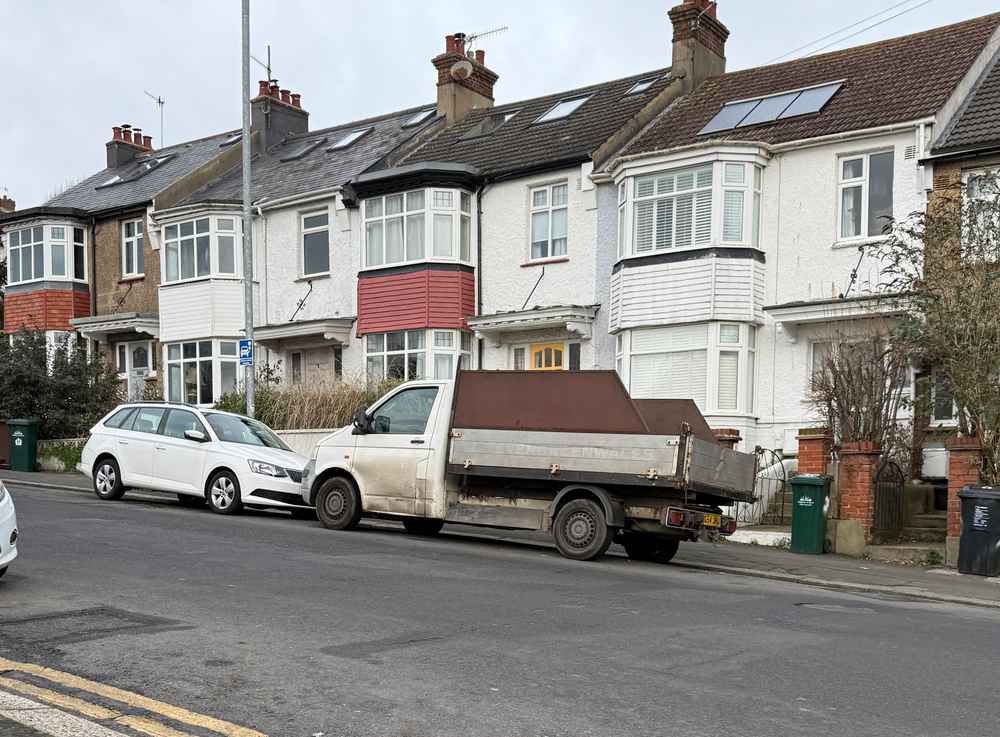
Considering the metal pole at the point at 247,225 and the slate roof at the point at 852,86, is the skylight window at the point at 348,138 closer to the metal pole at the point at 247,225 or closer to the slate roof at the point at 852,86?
the metal pole at the point at 247,225

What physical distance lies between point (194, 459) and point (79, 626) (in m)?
9.45

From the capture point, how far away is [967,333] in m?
14.8

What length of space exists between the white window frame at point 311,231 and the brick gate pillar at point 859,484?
606 inches

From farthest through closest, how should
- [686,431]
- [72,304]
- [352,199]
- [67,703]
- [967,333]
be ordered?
[72,304], [352,199], [967,333], [686,431], [67,703]

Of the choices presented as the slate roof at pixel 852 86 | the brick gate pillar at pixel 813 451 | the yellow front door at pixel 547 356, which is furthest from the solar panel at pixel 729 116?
the brick gate pillar at pixel 813 451

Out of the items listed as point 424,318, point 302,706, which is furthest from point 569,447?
point 424,318

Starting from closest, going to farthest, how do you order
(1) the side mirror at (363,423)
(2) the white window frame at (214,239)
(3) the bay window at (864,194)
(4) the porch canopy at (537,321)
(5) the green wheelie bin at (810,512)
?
(1) the side mirror at (363,423) < (5) the green wheelie bin at (810,512) < (3) the bay window at (864,194) < (4) the porch canopy at (537,321) < (2) the white window frame at (214,239)

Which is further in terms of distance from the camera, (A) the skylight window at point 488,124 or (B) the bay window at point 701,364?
(A) the skylight window at point 488,124

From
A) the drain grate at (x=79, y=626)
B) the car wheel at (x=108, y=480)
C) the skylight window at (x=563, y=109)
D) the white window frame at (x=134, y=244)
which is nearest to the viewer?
the drain grate at (x=79, y=626)

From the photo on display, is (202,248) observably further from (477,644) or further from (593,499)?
(477,644)

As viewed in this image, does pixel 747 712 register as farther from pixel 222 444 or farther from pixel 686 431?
pixel 222 444

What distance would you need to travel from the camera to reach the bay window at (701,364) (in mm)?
20594

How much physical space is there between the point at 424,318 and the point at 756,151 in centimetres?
826

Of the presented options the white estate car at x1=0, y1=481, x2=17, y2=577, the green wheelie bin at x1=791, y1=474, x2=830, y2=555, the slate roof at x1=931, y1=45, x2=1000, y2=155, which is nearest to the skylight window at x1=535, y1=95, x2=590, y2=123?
the slate roof at x1=931, y1=45, x2=1000, y2=155
